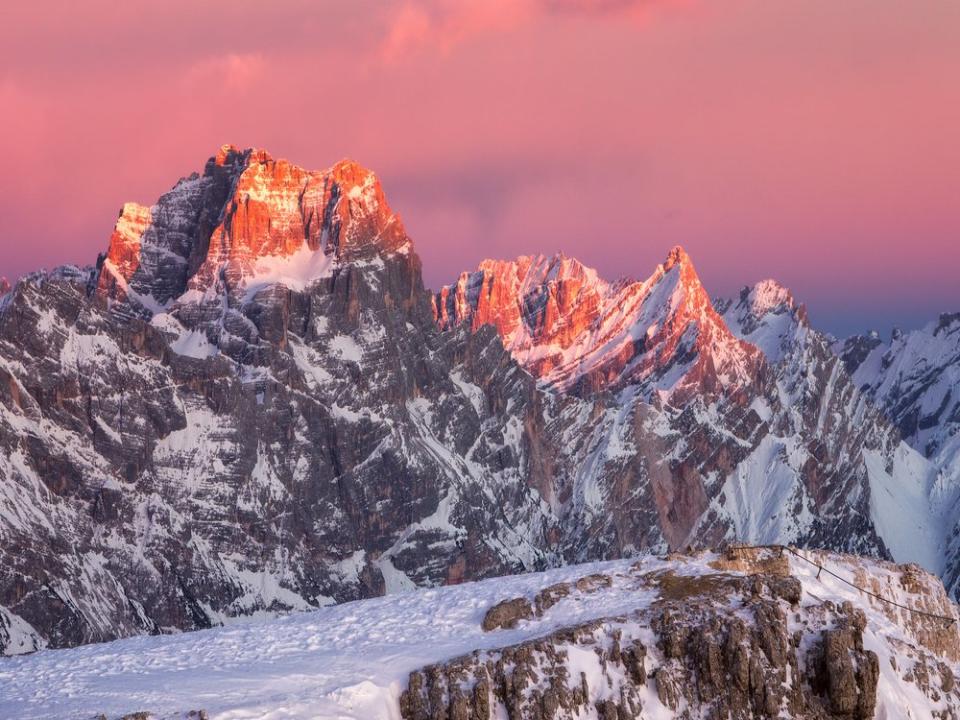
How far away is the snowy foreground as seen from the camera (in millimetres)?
119500

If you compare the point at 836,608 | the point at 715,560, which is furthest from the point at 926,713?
the point at 715,560

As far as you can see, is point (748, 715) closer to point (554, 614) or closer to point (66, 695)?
point (554, 614)

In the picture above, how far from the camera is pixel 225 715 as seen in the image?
11400cm

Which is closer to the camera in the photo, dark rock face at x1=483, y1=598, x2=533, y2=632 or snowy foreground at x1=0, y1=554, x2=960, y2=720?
snowy foreground at x1=0, y1=554, x2=960, y2=720

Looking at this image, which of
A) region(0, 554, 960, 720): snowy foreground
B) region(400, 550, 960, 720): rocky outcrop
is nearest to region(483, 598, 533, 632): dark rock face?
region(0, 554, 960, 720): snowy foreground

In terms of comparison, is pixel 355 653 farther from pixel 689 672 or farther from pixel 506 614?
pixel 689 672

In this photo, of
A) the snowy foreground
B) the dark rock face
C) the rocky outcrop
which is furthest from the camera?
the dark rock face

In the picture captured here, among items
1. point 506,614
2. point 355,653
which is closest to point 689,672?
point 506,614

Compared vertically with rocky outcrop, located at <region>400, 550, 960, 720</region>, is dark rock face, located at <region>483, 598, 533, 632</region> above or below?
above

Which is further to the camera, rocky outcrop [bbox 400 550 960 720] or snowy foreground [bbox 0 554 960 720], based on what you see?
rocky outcrop [bbox 400 550 960 720]

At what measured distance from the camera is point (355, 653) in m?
130

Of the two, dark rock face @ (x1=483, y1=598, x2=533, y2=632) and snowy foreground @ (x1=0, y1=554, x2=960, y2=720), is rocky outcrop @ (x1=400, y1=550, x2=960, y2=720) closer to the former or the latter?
snowy foreground @ (x1=0, y1=554, x2=960, y2=720)

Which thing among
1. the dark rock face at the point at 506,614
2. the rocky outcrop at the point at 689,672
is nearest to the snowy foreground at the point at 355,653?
Answer: the dark rock face at the point at 506,614

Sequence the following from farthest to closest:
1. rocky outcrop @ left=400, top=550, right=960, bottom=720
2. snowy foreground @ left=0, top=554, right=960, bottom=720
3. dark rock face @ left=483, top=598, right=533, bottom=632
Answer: dark rock face @ left=483, top=598, right=533, bottom=632 < rocky outcrop @ left=400, top=550, right=960, bottom=720 < snowy foreground @ left=0, top=554, right=960, bottom=720
